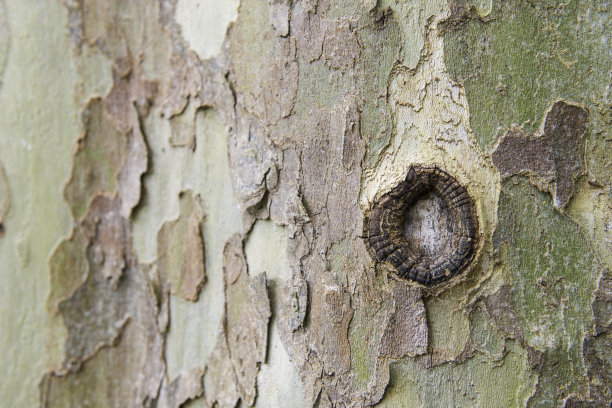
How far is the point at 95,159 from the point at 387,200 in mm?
822

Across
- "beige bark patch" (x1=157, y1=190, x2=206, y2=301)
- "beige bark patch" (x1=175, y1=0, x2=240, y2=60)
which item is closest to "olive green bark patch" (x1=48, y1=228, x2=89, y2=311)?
"beige bark patch" (x1=157, y1=190, x2=206, y2=301)

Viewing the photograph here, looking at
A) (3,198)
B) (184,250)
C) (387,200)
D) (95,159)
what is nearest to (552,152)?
(387,200)

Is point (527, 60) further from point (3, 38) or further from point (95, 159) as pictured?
point (3, 38)

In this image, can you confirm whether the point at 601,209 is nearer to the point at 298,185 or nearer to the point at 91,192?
the point at 298,185

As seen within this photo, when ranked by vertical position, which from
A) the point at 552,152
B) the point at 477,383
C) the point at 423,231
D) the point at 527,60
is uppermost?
the point at 527,60

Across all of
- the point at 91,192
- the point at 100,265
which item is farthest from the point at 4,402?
the point at 91,192

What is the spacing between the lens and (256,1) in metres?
0.88

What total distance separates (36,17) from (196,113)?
1.78ft

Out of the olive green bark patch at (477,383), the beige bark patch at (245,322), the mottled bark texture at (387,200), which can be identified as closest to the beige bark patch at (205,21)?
the mottled bark texture at (387,200)

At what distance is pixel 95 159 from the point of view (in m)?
1.17

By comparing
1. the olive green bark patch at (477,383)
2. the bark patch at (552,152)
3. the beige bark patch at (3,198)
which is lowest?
the olive green bark patch at (477,383)

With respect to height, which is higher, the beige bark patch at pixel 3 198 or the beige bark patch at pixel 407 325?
the beige bark patch at pixel 3 198

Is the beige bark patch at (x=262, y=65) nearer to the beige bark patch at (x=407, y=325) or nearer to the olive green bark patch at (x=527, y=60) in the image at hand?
the olive green bark patch at (x=527, y=60)

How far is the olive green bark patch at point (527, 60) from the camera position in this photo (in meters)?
0.74
